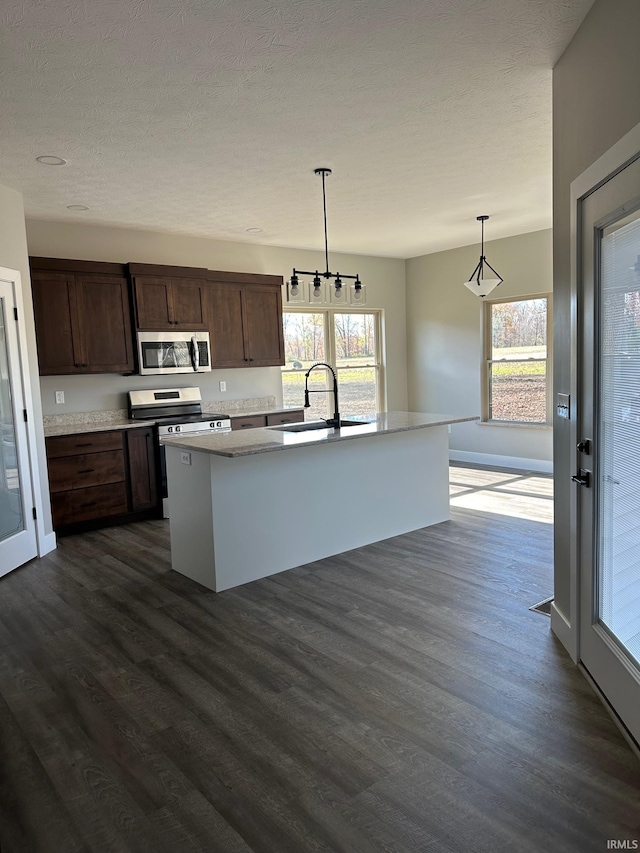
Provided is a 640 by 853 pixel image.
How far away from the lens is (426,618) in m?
3.19

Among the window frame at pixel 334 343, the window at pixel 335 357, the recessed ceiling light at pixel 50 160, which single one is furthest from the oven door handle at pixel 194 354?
the recessed ceiling light at pixel 50 160

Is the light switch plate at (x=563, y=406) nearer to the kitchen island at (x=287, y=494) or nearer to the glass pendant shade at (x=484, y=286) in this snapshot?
the kitchen island at (x=287, y=494)

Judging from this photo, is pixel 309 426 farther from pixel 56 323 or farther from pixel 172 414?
pixel 56 323

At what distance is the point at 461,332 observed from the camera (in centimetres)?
773

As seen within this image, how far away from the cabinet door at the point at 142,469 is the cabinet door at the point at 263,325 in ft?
5.22

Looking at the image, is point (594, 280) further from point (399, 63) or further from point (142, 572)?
point (142, 572)

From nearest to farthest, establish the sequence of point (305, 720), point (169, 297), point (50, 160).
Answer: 1. point (305, 720)
2. point (50, 160)
3. point (169, 297)

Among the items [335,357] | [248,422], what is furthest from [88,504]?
[335,357]

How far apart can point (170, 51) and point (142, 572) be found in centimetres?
314

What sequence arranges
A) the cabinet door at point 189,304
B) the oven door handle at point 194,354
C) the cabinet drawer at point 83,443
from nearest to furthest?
the cabinet drawer at point 83,443, the cabinet door at point 189,304, the oven door handle at point 194,354

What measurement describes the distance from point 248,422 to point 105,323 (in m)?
1.69

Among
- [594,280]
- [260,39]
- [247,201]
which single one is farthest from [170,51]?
[247,201]

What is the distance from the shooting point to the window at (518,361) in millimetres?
6957

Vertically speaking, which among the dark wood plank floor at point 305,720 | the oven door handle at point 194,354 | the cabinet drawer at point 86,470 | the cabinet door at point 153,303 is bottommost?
the dark wood plank floor at point 305,720
